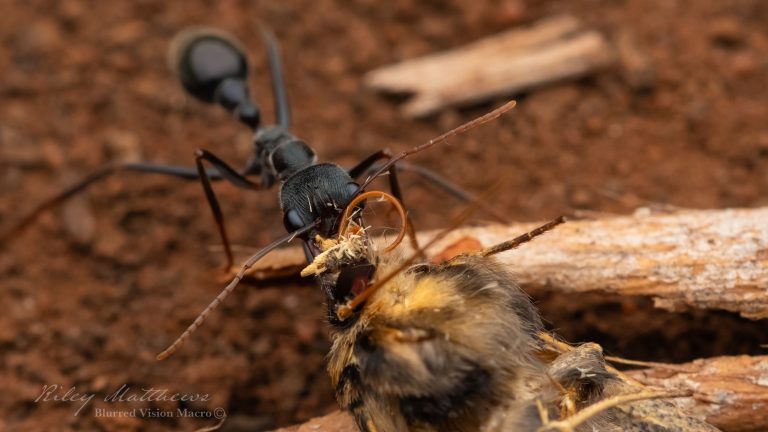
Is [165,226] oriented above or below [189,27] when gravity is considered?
below


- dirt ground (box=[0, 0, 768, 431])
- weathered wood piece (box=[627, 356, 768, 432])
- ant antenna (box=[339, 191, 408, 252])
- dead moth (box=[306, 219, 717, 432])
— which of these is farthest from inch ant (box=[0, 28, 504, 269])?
weathered wood piece (box=[627, 356, 768, 432])

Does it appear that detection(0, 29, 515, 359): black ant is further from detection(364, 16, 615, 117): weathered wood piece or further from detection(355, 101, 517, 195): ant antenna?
detection(364, 16, 615, 117): weathered wood piece

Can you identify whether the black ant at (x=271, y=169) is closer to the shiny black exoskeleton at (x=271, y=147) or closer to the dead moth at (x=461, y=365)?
the shiny black exoskeleton at (x=271, y=147)

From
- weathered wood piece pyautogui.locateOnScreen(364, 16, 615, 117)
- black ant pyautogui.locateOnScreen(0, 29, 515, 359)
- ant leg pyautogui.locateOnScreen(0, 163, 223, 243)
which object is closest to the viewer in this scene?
black ant pyautogui.locateOnScreen(0, 29, 515, 359)

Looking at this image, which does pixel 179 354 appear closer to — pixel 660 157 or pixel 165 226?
pixel 165 226

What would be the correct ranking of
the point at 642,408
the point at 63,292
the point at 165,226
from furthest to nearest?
the point at 165,226
the point at 63,292
the point at 642,408

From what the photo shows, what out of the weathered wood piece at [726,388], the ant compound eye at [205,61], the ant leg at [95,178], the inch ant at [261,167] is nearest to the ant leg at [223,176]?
the inch ant at [261,167]

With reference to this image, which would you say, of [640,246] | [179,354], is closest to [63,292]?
[179,354]
